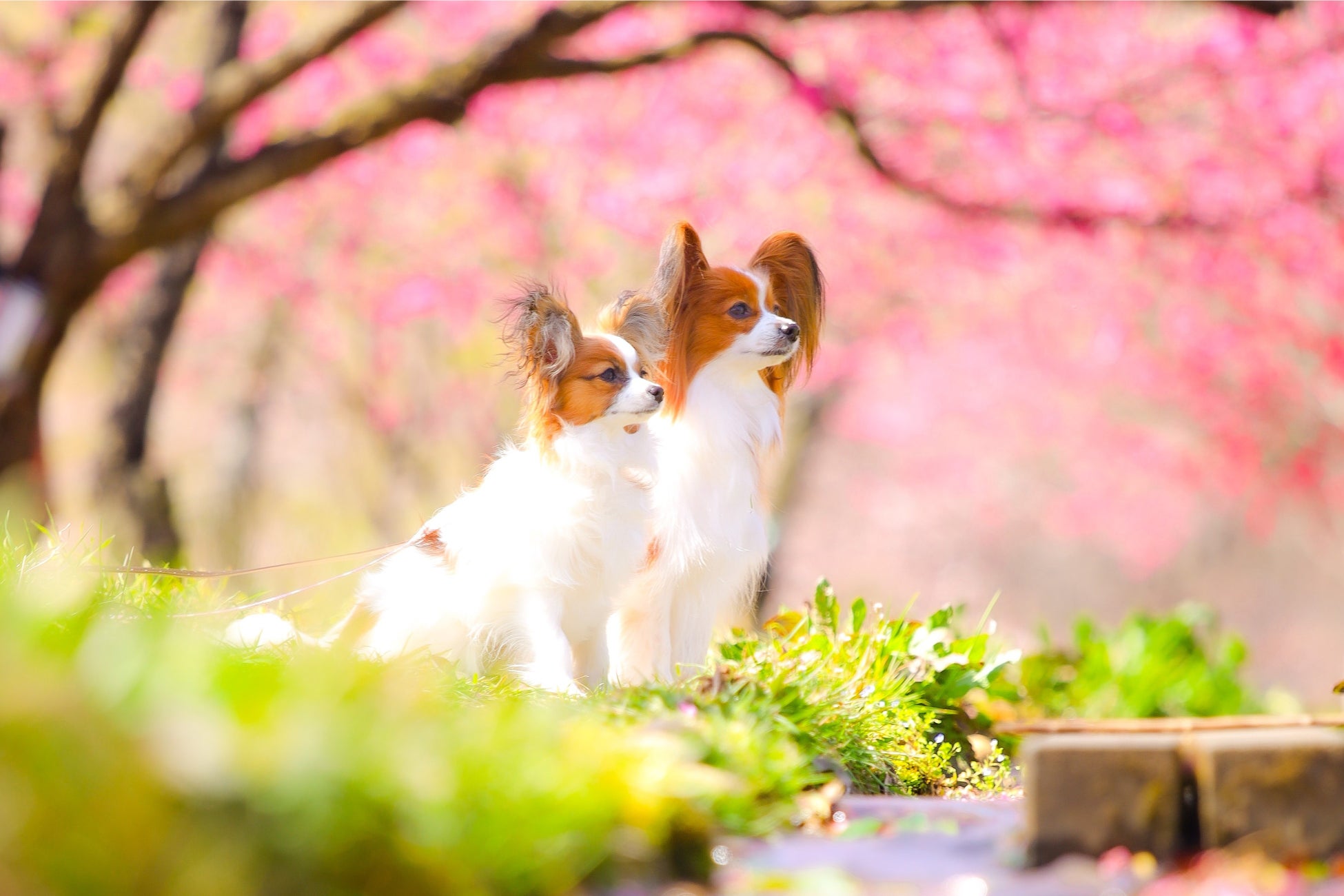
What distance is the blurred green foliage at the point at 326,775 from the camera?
149cm

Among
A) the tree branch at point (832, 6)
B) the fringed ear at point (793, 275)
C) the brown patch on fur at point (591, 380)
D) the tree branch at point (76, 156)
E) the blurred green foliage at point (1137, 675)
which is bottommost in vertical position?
the blurred green foliage at point (1137, 675)

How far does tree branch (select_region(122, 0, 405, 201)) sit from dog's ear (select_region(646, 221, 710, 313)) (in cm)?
297

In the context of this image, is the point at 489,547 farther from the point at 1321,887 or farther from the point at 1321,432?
the point at 1321,432

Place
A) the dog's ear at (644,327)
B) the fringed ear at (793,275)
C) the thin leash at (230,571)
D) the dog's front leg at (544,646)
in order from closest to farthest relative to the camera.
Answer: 1. the dog's front leg at (544,646)
2. the thin leash at (230,571)
3. the dog's ear at (644,327)
4. the fringed ear at (793,275)

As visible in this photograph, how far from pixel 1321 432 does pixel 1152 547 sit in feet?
13.7

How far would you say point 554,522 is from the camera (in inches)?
126

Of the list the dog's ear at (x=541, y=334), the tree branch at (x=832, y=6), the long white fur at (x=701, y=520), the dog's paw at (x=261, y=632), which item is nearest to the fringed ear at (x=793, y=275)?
the long white fur at (x=701, y=520)

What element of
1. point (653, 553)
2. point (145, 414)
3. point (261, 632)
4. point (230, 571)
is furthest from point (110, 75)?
point (653, 553)

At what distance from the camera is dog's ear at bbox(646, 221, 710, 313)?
3.45 m

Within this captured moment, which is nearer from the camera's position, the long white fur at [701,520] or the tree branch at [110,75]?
the long white fur at [701,520]

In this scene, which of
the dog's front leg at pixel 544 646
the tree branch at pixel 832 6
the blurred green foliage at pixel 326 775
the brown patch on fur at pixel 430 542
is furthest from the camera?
the tree branch at pixel 832 6

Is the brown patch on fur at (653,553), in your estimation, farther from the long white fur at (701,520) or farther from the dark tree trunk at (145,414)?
the dark tree trunk at (145,414)

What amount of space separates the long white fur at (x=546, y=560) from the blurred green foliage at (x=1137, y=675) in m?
2.08

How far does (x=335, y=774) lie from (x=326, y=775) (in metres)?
0.01
